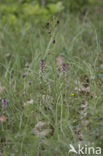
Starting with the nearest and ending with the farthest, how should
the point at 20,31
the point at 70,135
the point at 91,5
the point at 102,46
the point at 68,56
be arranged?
1. the point at 70,135
2. the point at 68,56
3. the point at 102,46
4. the point at 20,31
5. the point at 91,5

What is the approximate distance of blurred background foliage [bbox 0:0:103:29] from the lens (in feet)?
13.8

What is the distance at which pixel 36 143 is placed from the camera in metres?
1.85

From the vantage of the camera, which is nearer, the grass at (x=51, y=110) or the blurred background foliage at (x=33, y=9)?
the grass at (x=51, y=110)

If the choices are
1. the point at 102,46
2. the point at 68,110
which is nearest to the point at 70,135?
the point at 68,110

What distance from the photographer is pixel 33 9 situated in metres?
4.23

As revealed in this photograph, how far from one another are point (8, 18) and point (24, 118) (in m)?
2.40

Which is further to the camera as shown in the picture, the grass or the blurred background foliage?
the blurred background foliage

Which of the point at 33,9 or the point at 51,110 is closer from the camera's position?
the point at 51,110

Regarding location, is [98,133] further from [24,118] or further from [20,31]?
[20,31]

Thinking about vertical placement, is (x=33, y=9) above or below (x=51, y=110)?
above

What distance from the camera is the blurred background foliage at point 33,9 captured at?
421cm

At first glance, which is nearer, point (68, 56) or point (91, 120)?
point (91, 120)

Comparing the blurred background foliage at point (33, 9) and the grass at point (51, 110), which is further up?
the blurred background foliage at point (33, 9)

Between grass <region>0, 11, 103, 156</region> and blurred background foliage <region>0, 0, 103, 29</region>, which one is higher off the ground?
blurred background foliage <region>0, 0, 103, 29</region>
